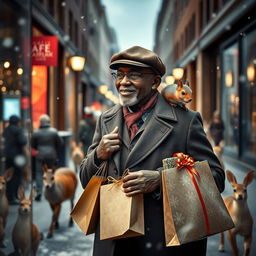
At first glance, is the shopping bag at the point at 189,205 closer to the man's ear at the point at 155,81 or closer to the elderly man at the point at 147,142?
the elderly man at the point at 147,142

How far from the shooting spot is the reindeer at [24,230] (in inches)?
156

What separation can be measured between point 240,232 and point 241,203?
0.25 m

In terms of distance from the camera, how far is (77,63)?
175 inches

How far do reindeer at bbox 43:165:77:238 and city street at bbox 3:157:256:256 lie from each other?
180mm

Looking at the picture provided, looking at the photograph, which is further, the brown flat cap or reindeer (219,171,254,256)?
reindeer (219,171,254,256)

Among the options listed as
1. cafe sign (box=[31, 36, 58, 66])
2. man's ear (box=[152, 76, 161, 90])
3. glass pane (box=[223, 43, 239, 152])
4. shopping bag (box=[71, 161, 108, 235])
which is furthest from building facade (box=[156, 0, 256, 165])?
cafe sign (box=[31, 36, 58, 66])

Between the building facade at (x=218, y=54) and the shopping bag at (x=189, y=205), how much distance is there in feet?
4.01

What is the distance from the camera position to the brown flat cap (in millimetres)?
2266

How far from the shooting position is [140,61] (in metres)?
2.27

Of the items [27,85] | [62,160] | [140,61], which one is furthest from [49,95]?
[140,61]

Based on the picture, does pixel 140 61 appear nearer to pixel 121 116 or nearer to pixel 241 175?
pixel 121 116

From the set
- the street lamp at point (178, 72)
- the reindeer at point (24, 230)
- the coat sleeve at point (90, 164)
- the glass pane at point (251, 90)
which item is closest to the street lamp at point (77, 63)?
the street lamp at point (178, 72)

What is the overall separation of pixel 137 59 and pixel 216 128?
2.09 metres

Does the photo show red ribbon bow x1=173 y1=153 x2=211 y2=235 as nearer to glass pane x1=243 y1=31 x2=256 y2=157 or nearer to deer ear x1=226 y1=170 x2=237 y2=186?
deer ear x1=226 y1=170 x2=237 y2=186
